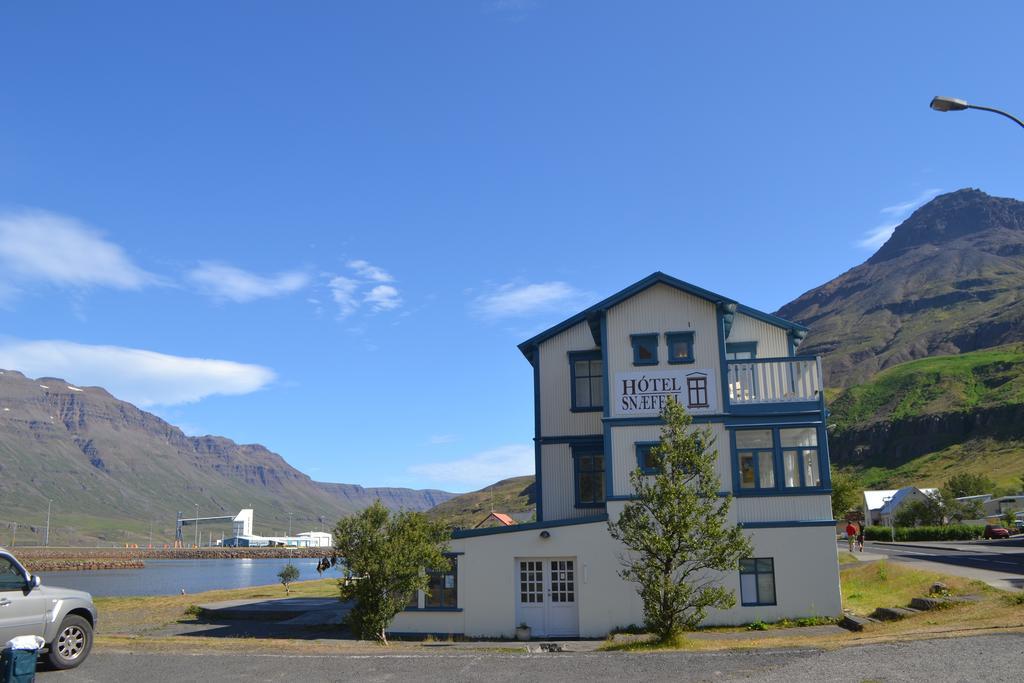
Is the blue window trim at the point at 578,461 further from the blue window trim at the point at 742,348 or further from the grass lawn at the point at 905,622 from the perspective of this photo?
the grass lawn at the point at 905,622

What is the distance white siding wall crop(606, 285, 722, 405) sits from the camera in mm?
25656

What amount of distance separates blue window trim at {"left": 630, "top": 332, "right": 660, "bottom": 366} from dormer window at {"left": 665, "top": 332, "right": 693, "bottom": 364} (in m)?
0.44

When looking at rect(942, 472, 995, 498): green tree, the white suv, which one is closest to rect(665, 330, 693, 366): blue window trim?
the white suv

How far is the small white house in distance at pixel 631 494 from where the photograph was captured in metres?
23.9

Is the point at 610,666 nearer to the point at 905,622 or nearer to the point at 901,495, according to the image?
the point at 905,622

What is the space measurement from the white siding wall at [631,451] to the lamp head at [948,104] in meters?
12.1

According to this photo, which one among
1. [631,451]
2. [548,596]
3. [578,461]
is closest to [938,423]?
[578,461]

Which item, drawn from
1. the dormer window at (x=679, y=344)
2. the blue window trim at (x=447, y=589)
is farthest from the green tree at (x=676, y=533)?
the blue window trim at (x=447, y=589)

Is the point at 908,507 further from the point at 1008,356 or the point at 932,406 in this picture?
the point at 1008,356

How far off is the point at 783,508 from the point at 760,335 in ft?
19.5

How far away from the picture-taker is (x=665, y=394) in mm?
25297

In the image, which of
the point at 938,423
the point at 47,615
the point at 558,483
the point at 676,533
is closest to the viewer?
the point at 47,615

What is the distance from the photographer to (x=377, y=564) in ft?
66.9

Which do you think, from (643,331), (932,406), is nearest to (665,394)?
(643,331)
